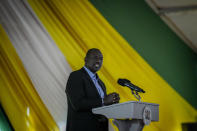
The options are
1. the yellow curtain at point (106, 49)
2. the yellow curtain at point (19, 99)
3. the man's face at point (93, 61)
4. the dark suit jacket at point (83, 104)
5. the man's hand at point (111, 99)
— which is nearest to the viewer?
the man's hand at point (111, 99)

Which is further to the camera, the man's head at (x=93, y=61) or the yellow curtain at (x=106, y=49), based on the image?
the yellow curtain at (x=106, y=49)

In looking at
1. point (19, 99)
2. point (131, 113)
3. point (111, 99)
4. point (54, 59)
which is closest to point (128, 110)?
point (131, 113)

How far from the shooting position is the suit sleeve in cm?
254

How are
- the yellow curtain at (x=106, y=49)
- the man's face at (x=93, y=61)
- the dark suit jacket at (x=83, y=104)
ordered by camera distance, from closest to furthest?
the dark suit jacket at (x=83, y=104)
the man's face at (x=93, y=61)
the yellow curtain at (x=106, y=49)

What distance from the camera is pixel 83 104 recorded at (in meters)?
2.53

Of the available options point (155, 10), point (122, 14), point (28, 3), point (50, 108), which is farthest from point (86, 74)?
point (155, 10)

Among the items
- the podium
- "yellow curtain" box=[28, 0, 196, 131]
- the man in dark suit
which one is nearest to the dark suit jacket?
the man in dark suit

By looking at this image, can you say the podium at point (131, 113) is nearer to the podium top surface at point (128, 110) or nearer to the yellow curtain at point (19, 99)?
the podium top surface at point (128, 110)

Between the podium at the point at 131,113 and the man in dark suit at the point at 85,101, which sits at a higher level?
the man in dark suit at the point at 85,101

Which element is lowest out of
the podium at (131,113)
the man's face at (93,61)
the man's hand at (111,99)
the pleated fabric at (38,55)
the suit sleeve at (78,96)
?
the podium at (131,113)

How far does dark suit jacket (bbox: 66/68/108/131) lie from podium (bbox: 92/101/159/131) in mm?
158

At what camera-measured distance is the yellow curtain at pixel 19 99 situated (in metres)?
3.50

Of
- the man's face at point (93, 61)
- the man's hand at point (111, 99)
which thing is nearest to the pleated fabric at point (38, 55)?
the man's face at point (93, 61)

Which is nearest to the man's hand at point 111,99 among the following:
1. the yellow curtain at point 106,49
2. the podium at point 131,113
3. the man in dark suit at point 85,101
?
→ the man in dark suit at point 85,101
